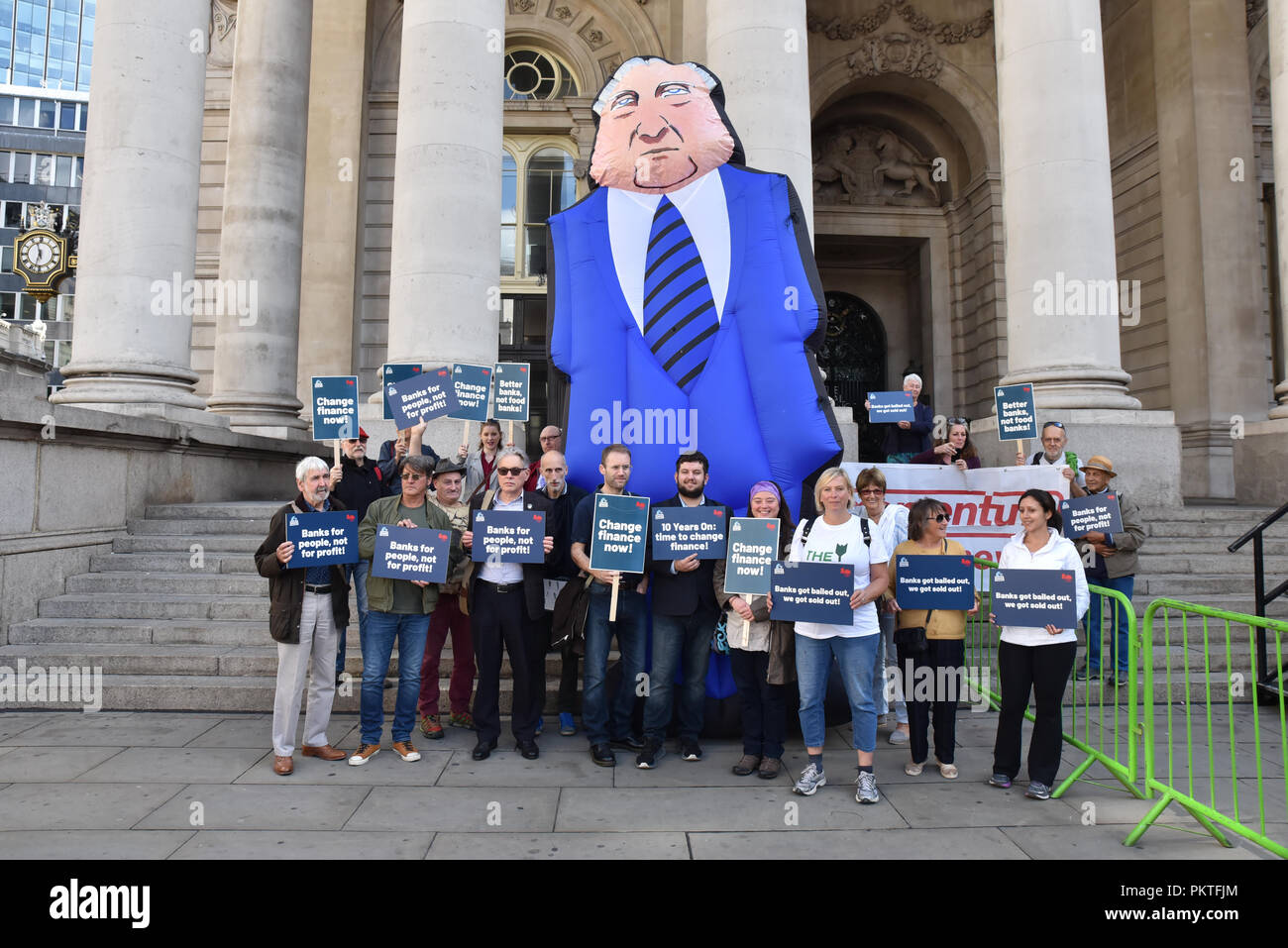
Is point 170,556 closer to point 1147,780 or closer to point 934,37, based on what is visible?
point 1147,780

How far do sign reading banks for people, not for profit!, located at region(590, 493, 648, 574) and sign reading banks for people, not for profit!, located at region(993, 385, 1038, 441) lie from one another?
501 cm

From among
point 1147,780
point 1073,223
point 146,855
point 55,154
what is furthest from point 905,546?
point 55,154

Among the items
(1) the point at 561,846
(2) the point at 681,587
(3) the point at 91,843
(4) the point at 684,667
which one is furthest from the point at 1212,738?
(3) the point at 91,843

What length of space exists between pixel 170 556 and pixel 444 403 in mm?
4072

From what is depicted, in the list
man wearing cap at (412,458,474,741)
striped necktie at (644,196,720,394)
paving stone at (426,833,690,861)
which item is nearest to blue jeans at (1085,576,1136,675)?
striped necktie at (644,196,720,394)

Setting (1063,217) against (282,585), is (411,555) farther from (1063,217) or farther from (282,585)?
(1063,217)

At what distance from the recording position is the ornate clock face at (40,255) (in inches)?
824

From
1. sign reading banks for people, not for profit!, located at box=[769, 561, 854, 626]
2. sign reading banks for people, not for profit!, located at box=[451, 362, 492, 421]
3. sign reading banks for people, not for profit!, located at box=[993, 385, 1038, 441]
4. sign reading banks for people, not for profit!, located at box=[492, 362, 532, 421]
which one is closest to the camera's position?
sign reading banks for people, not for profit!, located at box=[769, 561, 854, 626]

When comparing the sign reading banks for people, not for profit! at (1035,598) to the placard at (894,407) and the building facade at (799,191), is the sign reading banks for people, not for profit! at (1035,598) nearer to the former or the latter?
the building facade at (799,191)

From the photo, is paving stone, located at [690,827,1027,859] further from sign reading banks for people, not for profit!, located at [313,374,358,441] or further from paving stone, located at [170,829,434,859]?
sign reading banks for people, not for profit!, located at [313,374,358,441]

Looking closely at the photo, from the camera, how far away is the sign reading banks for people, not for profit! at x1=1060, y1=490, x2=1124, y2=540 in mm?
6699

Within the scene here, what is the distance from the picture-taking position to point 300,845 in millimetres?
4137

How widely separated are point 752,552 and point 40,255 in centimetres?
2342

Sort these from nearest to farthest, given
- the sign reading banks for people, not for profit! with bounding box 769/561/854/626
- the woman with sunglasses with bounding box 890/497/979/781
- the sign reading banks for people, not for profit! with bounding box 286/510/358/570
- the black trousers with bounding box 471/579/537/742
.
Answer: the sign reading banks for people, not for profit! with bounding box 769/561/854/626, the sign reading banks for people, not for profit! with bounding box 286/510/358/570, the woman with sunglasses with bounding box 890/497/979/781, the black trousers with bounding box 471/579/537/742
